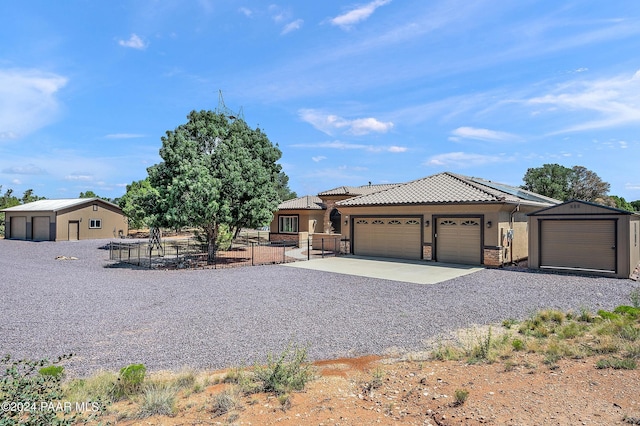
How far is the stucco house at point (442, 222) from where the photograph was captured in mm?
16391

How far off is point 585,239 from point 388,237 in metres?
8.61

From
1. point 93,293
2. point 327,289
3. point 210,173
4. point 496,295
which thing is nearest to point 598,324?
point 496,295

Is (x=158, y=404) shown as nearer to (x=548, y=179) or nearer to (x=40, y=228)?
(x=40, y=228)

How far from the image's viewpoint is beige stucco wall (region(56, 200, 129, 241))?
33.1 metres

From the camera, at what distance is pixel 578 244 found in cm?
1444

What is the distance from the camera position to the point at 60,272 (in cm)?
1581

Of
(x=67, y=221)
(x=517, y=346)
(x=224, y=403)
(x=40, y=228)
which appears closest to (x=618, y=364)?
(x=517, y=346)

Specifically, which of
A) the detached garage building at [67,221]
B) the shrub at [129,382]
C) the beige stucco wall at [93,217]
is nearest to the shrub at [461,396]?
the shrub at [129,382]

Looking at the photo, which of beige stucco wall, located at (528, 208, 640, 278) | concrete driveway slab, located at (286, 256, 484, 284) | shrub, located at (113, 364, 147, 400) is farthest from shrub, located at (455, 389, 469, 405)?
beige stucco wall, located at (528, 208, 640, 278)

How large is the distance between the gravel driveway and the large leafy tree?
37.6m

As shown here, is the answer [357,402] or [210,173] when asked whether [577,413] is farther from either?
[210,173]

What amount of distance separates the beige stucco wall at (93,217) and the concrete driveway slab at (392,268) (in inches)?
1035

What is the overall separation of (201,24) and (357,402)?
14.3 m

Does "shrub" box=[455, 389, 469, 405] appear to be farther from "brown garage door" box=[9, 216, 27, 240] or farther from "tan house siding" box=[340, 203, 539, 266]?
"brown garage door" box=[9, 216, 27, 240]
